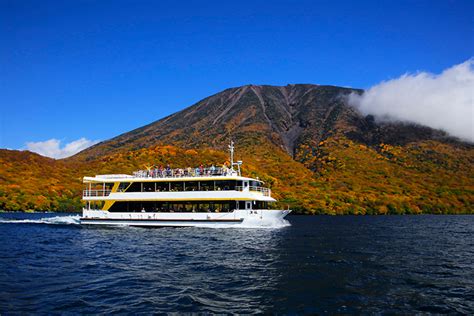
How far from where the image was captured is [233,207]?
38938 mm

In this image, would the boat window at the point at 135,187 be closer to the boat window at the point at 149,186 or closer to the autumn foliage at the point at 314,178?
the boat window at the point at 149,186

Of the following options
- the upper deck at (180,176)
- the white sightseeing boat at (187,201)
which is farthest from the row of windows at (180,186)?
→ the upper deck at (180,176)

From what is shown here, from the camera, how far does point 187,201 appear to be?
1592 inches

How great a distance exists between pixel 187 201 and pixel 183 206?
1.04 meters

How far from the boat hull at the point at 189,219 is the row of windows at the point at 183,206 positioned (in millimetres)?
737

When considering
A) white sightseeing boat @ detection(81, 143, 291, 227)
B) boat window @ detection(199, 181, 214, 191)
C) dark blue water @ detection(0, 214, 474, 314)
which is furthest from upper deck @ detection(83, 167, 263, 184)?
dark blue water @ detection(0, 214, 474, 314)

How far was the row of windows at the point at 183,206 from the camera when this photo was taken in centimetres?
3916

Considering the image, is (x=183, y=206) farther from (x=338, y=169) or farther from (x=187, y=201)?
(x=338, y=169)

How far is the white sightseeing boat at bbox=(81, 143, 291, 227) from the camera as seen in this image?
3866 cm

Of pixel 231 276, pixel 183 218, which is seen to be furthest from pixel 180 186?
pixel 231 276

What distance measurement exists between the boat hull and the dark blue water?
811 cm

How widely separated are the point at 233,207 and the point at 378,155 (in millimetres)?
149867

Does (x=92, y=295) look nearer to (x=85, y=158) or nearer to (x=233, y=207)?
(x=233, y=207)

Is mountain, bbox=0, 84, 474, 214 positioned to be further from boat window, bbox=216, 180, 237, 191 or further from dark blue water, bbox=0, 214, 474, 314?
dark blue water, bbox=0, 214, 474, 314
